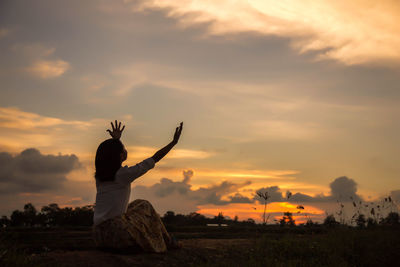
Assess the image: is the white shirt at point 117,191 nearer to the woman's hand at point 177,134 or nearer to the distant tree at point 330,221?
the woman's hand at point 177,134

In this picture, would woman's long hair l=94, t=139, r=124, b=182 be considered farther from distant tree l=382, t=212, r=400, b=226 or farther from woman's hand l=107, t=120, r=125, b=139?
distant tree l=382, t=212, r=400, b=226

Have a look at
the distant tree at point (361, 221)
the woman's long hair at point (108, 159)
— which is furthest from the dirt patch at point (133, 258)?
the distant tree at point (361, 221)

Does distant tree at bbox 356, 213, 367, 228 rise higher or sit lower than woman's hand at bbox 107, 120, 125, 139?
lower

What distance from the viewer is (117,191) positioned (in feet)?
24.8

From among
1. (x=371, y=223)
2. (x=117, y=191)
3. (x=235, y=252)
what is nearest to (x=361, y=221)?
(x=371, y=223)

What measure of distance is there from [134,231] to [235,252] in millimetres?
3015

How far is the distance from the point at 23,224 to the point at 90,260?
12803mm

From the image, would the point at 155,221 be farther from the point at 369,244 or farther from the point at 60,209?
the point at 60,209

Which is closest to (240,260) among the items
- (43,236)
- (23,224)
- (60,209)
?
(43,236)

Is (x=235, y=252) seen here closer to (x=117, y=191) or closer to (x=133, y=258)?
(x=133, y=258)

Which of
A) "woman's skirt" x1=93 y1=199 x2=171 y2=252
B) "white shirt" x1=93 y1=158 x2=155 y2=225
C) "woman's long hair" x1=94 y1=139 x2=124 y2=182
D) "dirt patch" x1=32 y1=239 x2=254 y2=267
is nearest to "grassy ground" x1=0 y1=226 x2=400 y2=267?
"dirt patch" x1=32 y1=239 x2=254 y2=267

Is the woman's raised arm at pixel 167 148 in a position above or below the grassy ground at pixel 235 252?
above

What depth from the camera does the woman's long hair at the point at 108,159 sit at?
24.3ft

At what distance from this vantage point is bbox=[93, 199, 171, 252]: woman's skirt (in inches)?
304
